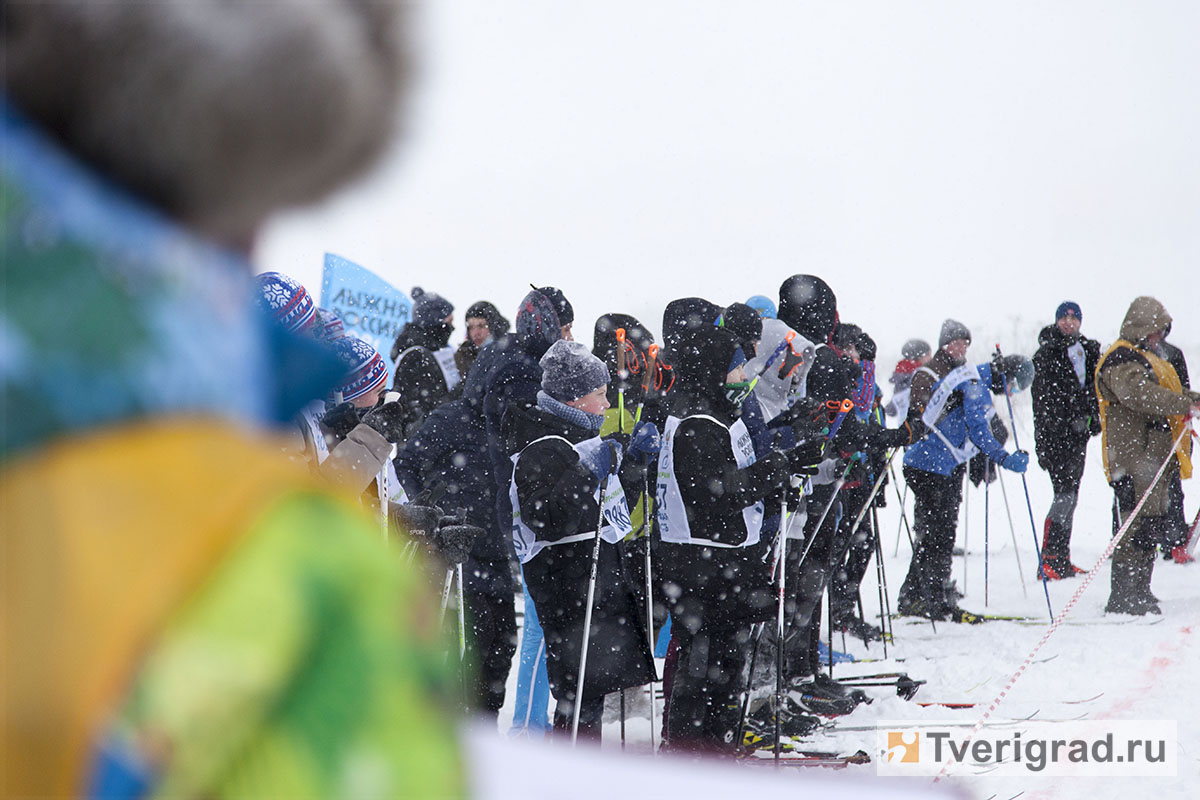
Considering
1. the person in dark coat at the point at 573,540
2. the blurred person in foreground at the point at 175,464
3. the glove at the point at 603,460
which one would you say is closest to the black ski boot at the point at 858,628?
the person in dark coat at the point at 573,540

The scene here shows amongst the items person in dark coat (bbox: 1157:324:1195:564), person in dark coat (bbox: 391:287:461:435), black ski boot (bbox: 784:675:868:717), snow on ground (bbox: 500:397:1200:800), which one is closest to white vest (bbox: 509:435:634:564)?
snow on ground (bbox: 500:397:1200:800)

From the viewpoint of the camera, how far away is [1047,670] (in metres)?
6.38

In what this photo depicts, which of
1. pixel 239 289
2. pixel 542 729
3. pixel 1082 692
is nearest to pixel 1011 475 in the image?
pixel 1082 692

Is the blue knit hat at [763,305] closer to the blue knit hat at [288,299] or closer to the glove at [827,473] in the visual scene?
the glove at [827,473]

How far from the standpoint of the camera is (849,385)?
238 inches

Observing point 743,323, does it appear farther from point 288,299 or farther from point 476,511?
point 288,299

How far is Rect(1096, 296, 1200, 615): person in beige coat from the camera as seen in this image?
24.5 feet

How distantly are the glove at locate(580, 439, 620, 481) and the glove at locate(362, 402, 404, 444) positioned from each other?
1.09m

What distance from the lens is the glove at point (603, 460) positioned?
14.4ft

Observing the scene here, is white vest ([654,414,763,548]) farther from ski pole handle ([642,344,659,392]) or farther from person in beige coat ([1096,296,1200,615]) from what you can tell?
person in beige coat ([1096,296,1200,615])

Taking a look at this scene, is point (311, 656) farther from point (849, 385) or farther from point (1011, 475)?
point (1011, 475)

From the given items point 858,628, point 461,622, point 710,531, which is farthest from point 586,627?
point 858,628

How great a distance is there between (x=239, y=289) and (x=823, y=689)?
585 cm

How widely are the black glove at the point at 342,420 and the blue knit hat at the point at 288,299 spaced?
0.37 metres
